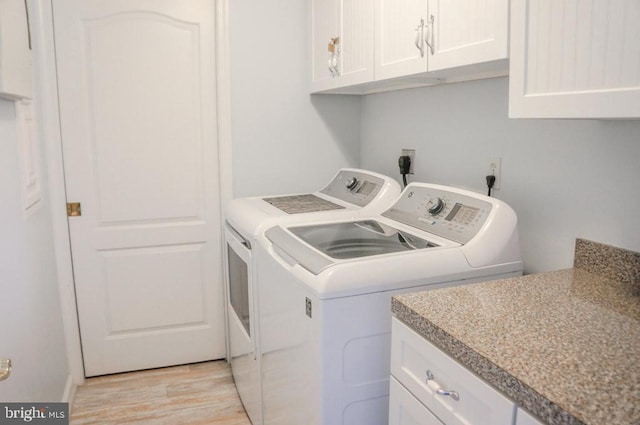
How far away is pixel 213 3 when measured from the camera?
8.45 ft

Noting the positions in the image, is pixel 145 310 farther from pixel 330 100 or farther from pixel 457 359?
pixel 457 359

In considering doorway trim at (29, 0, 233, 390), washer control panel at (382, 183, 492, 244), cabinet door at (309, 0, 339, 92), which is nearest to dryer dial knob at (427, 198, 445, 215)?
washer control panel at (382, 183, 492, 244)

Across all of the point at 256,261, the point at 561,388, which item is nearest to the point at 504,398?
the point at 561,388

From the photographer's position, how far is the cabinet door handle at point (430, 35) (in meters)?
1.58

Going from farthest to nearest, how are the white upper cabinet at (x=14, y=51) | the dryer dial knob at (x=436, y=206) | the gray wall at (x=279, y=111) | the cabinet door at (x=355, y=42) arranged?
1. the gray wall at (x=279, y=111)
2. the cabinet door at (x=355, y=42)
3. the dryer dial knob at (x=436, y=206)
4. the white upper cabinet at (x=14, y=51)

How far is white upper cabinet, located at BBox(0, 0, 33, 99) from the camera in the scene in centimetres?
152

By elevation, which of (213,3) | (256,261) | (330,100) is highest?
(213,3)

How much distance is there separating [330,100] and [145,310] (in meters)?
1.49

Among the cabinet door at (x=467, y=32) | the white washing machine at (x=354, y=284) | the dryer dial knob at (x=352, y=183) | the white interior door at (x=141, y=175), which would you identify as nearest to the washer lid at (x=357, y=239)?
the white washing machine at (x=354, y=284)

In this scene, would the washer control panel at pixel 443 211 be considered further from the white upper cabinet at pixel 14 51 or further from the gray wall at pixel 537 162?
the white upper cabinet at pixel 14 51

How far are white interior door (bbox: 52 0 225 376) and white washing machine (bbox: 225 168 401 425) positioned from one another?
11.1 inches

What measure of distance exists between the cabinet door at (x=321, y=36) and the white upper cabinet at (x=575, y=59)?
119 cm

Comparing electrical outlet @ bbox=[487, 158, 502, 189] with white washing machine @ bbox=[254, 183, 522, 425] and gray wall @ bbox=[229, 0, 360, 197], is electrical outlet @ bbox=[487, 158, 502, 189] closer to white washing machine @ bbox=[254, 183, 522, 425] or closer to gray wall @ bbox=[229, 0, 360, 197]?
white washing machine @ bbox=[254, 183, 522, 425]

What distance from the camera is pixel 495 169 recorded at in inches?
72.7
